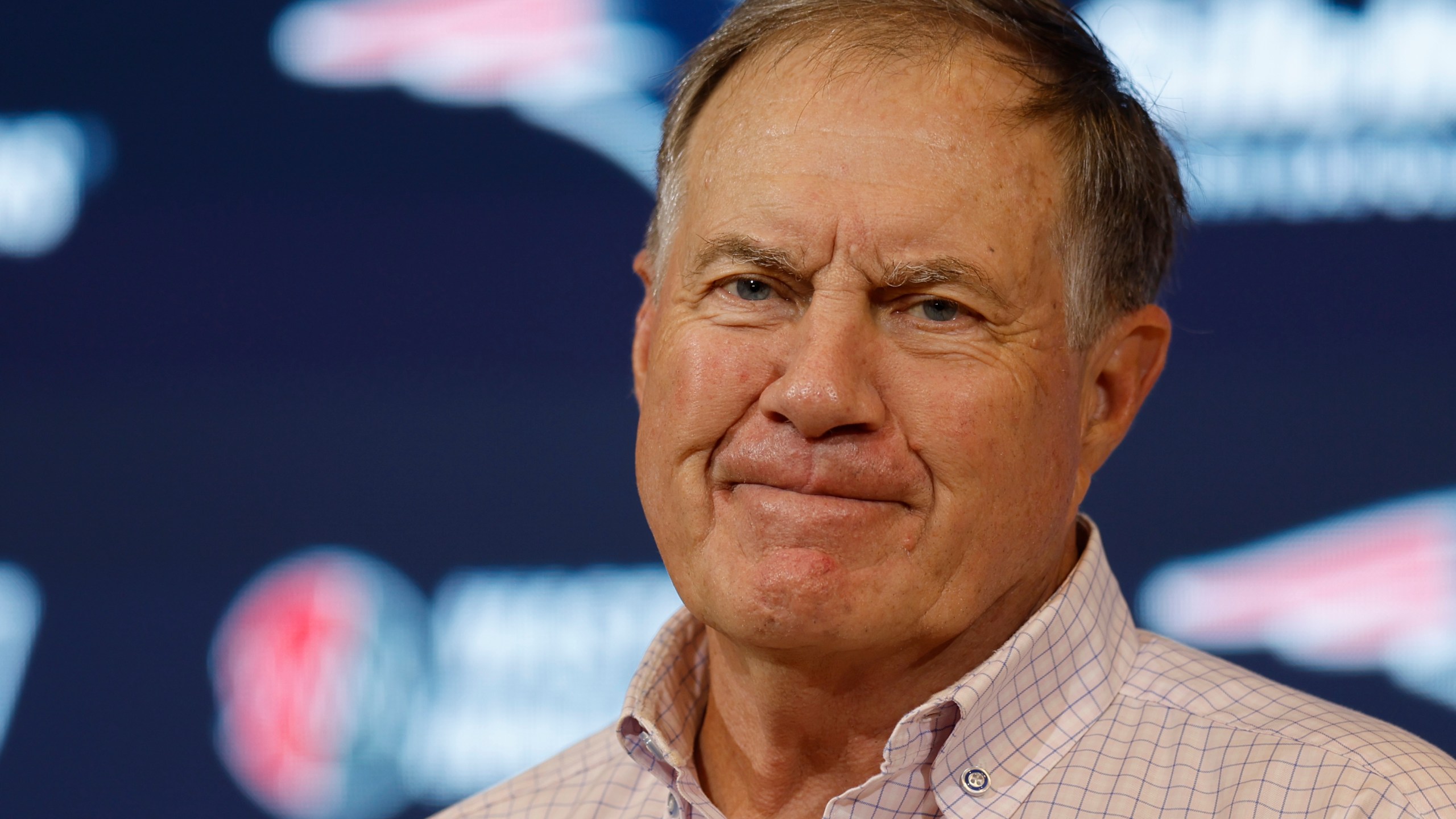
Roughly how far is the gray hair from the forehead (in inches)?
1.1

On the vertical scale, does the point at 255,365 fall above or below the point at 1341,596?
above

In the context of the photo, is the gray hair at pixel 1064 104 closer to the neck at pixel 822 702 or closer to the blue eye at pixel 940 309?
the blue eye at pixel 940 309

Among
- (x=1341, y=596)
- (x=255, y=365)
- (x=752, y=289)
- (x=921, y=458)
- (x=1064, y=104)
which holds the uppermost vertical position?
(x=255, y=365)

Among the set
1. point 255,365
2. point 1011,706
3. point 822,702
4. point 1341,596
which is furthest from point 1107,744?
point 255,365

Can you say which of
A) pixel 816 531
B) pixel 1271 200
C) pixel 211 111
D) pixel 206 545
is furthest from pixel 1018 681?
pixel 211 111

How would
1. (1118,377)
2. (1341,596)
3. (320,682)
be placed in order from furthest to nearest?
1. (320,682)
2. (1341,596)
3. (1118,377)

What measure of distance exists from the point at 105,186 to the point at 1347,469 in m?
2.61

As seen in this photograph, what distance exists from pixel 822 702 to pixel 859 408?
1.15 ft

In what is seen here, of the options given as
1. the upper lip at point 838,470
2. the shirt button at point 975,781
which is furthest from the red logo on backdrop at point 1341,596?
the upper lip at point 838,470

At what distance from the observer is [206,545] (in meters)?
2.92

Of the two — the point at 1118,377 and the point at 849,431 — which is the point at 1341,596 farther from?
the point at 849,431

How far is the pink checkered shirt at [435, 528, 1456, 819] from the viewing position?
4.44 feet

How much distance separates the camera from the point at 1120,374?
1.69 meters

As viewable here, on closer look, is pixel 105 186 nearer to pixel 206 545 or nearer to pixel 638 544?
pixel 206 545
